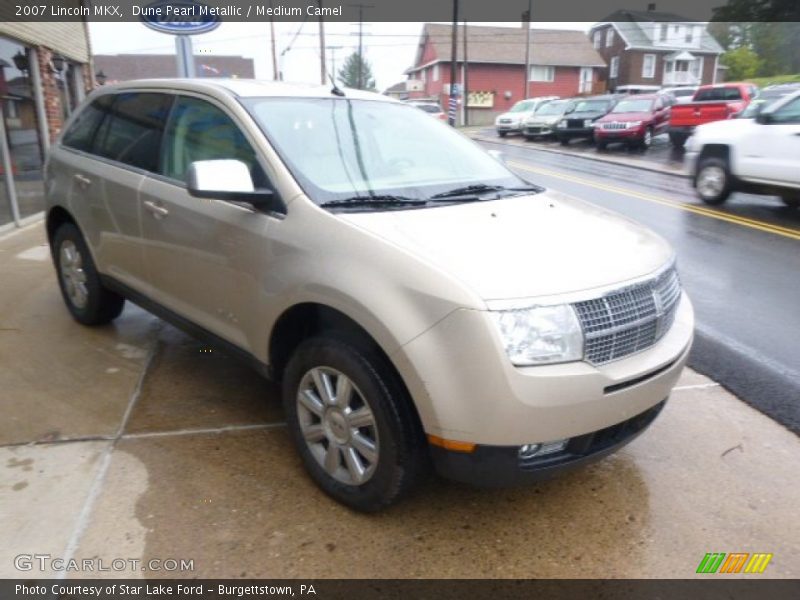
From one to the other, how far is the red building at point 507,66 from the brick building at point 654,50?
1665mm

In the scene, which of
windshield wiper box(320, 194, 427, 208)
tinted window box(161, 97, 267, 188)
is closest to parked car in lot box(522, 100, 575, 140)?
tinted window box(161, 97, 267, 188)

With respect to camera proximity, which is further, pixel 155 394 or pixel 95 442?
pixel 155 394

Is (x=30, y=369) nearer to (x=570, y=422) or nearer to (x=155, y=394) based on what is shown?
(x=155, y=394)

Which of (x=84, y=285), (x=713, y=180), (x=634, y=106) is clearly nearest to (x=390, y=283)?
(x=84, y=285)

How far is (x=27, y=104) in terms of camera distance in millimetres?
9867

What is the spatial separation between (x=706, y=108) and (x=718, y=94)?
56.3 inches

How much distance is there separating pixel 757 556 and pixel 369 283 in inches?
74.5

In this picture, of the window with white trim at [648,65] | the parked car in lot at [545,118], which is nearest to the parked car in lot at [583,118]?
the parked car in lot at [545,118]

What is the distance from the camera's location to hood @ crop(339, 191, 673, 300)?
245 centimetres

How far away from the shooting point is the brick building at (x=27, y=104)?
8.79 meters

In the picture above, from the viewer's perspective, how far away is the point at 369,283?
Answer: 8.48 feet

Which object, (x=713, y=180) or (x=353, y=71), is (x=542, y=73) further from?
(x=353, y=71)

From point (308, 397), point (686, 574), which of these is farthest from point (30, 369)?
point (686, 574)

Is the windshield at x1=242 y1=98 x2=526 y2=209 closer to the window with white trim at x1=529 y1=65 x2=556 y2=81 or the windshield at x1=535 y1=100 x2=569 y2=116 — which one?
the windshield at x1=535 y1=100 x2=569 y2=116
